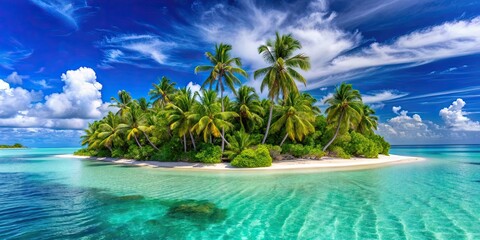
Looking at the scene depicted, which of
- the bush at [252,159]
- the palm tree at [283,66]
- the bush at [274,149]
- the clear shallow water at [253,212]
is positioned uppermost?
the palm tree at [283,66]

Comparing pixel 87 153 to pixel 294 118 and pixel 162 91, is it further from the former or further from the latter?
pixel 294 118

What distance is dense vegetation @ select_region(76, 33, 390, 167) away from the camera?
25.1 meters

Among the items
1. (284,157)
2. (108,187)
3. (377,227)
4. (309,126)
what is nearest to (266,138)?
(284,157)

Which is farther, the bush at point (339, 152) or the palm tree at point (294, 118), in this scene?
the bush at point (339, 152)

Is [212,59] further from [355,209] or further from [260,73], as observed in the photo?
[355,209]

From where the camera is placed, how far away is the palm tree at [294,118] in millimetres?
25953

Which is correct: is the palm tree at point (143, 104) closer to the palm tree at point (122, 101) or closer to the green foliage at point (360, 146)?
A: the palm tree at point (122, 101)

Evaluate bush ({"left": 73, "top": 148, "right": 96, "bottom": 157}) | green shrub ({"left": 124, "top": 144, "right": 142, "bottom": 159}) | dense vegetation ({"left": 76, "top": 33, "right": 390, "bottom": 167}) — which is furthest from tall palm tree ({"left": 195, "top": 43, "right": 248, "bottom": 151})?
bush ({"left": 73, "top": 148, "right": 96, "bottom": 157})

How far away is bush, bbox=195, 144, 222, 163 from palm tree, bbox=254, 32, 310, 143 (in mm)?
6755

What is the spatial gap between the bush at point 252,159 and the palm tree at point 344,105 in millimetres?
9588

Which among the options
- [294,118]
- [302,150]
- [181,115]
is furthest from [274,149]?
[181,115]

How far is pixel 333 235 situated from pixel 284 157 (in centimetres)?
2224

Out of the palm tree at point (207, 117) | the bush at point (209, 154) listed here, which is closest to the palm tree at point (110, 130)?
the bush at point (209, 154)

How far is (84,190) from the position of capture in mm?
13188
